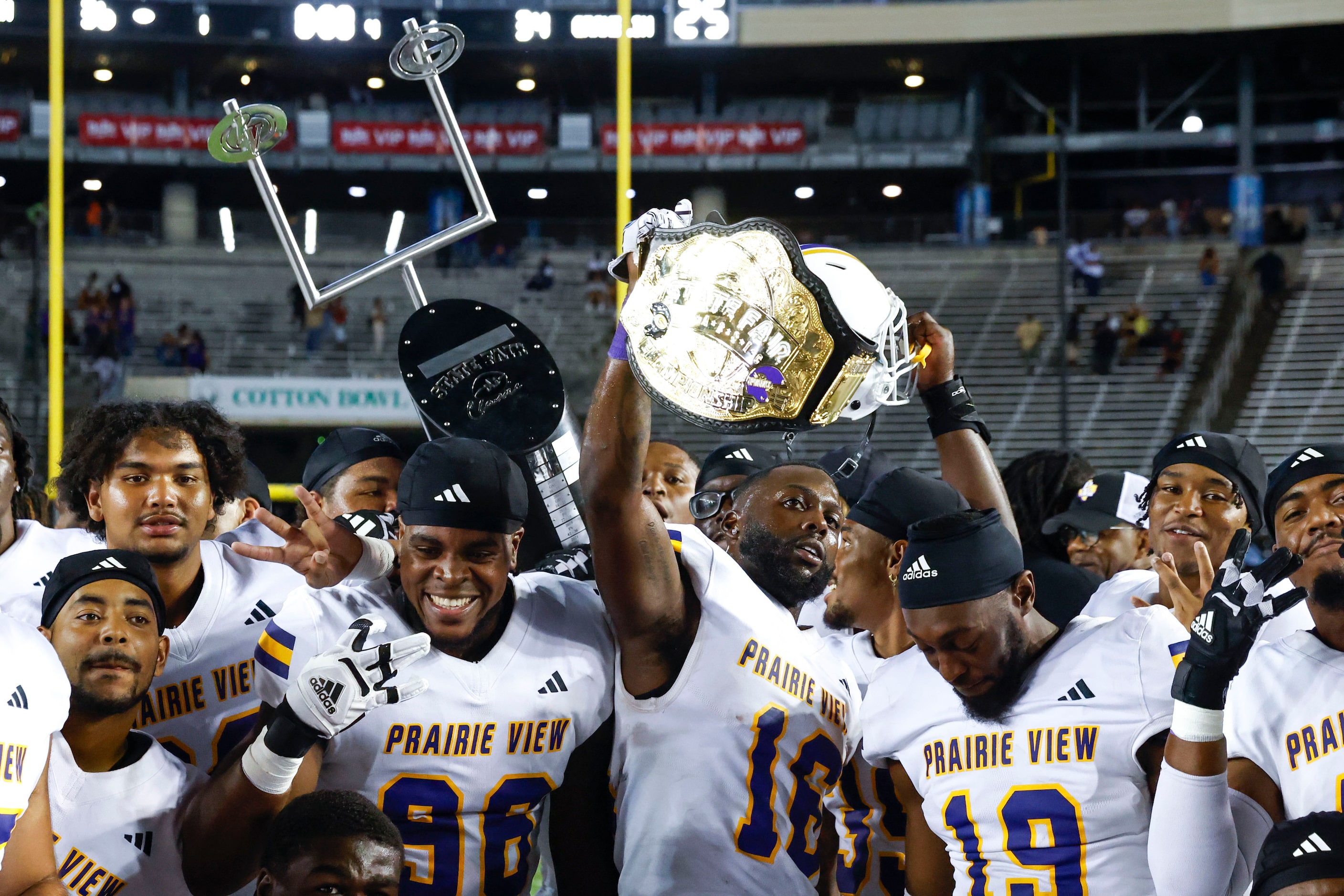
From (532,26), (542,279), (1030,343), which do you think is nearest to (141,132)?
(532,26)

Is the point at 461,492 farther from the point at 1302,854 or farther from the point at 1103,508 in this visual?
the point at 1103,508

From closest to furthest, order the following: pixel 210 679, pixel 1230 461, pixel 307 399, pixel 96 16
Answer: pixel 210 679, pixel 1230 461, pixel 307 399, pixel 96 16

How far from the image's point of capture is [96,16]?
23938 millimetres

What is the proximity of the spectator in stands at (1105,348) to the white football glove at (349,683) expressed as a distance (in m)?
18.1

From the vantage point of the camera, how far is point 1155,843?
2.61 metres

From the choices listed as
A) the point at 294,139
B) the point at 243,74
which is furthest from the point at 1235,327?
the point at 243,74

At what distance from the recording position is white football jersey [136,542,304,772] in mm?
3283

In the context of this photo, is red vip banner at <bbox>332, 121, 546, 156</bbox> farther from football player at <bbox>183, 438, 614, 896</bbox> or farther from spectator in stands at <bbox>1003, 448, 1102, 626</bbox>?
football player at <bbox>183, 438, 614, 896</bbox>

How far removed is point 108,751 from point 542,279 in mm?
19689

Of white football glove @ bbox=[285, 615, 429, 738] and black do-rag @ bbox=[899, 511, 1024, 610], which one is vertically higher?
black do-rag @ bbox=[899, 511, 1024, 610]

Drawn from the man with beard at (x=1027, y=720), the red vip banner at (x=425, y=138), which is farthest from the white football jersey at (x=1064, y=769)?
the red vip banner at (x=425, y=138)

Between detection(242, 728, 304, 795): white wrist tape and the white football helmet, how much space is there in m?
1.36

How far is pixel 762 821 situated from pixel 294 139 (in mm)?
23935

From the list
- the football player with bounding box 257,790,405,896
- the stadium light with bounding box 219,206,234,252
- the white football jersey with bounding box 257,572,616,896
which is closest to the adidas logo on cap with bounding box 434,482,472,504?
the white football jersey with bounding box 257,572,616,896
